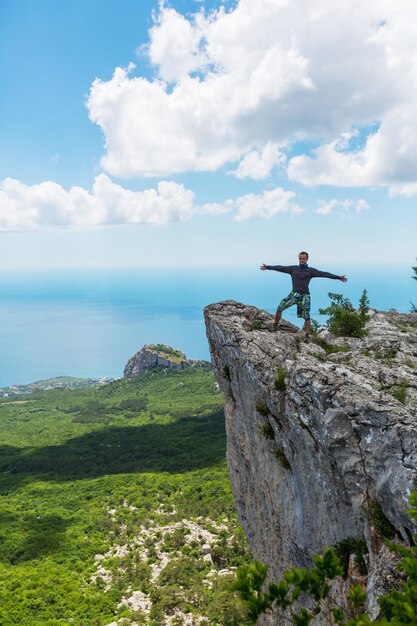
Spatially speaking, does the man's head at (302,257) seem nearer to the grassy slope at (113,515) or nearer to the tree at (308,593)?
the tree at (308,593)

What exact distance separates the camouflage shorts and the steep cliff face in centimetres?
105

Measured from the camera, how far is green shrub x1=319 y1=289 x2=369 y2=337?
1703 cm

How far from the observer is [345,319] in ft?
56.0

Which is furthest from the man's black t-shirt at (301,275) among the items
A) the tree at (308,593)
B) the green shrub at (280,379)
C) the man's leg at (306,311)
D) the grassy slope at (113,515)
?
the grassy slope at (113,515)

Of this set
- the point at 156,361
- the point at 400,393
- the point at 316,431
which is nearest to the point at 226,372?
the point at 316,431

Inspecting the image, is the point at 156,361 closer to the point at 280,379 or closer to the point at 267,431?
the point at 267,431

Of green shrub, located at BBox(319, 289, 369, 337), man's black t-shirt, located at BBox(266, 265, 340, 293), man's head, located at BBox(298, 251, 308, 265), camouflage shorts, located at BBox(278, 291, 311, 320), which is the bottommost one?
green shrub, located at BBox(319, 289, 369, 337)

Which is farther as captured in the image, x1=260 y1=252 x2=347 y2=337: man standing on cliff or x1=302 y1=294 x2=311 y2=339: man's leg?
x1=302 y1=294 x2=311 y2=339: man's leg

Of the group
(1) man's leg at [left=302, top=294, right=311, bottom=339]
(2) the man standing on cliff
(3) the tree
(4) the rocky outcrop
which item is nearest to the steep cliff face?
(1) man's leg at [left=302, top=294, right=311, bottom=339]

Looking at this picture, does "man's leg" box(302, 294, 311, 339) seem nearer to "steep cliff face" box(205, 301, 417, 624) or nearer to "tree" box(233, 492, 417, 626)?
"steep cliff face" box(205, 301, 417, 624)

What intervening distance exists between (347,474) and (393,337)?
7.39 metres

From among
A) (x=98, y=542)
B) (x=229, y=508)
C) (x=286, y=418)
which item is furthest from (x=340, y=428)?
(x=98, y=542)

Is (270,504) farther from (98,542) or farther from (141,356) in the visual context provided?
(141,356)

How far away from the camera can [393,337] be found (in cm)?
1592
